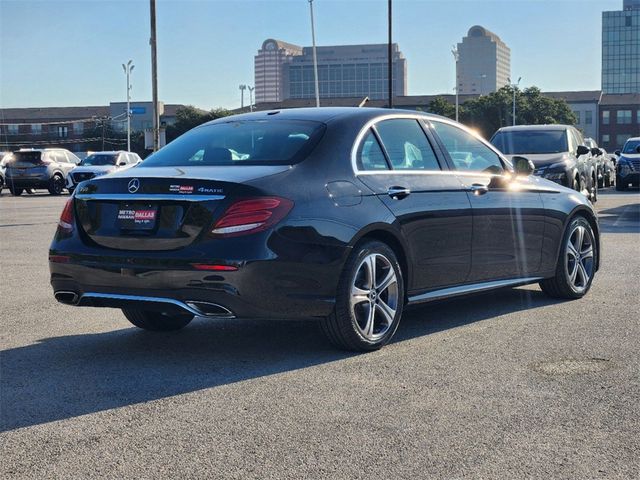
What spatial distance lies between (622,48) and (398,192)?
646 ft

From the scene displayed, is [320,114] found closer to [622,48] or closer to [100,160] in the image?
[100,160]

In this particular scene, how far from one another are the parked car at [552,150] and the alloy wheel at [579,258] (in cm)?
879

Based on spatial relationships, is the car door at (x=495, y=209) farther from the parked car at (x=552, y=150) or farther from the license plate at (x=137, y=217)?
the parked car at (x=552, y=150)

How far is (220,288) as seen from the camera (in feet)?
17.3

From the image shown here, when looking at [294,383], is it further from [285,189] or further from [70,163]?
[70,163]

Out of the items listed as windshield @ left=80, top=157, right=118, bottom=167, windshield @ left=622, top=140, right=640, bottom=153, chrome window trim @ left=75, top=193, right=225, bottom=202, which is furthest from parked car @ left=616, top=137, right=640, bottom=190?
chrome window trim @ left=75, top=193, right=225, bottom=202

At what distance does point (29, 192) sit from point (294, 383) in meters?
33.9

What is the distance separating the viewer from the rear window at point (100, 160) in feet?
113

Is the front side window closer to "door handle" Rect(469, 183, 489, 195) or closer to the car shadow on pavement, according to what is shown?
"door handle" Rect(469, 183, 489, 195)

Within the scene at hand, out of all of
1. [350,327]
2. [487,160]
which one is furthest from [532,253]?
[350,327]

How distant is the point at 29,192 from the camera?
36875mm

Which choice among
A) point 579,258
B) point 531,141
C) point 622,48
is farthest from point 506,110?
point 622,48

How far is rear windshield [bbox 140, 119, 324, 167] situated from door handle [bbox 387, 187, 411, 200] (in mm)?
588

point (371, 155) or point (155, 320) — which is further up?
point (371, 155)
